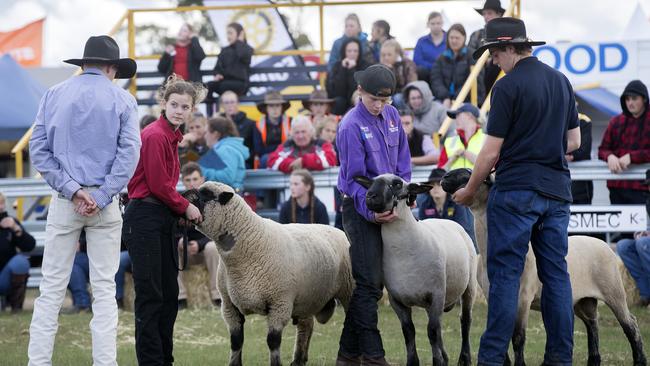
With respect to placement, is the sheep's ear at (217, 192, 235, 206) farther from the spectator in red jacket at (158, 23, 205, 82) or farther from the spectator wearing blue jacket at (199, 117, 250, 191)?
the spectator in red jacket at (158, 23, 205, 82)

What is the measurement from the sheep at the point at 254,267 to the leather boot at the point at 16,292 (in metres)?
5.85

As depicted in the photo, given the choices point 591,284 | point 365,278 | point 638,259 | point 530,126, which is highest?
point 530,126

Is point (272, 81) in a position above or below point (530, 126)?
above

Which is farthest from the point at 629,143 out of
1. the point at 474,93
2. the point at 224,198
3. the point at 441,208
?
the point at 224,198

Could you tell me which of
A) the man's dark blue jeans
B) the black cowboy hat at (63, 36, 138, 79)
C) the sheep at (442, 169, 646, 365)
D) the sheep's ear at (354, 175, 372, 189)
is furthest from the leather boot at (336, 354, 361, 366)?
the black cowboy hat at (63, 36, 138, 79)

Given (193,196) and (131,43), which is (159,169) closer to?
(193,196)

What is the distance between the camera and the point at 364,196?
7.91 m

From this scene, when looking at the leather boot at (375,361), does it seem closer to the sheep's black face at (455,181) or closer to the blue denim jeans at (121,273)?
the sheep's black face at (455,181)

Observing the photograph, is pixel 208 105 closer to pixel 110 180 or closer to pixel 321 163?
pixel 321 163

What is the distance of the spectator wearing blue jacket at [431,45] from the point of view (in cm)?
1595

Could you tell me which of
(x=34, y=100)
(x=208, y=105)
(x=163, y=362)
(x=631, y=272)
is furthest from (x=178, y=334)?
(x=34, y=100)

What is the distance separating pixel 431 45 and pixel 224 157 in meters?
4.64

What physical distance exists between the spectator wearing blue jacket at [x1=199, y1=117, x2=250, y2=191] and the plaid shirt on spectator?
4.44 m

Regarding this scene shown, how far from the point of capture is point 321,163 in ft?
43.4
